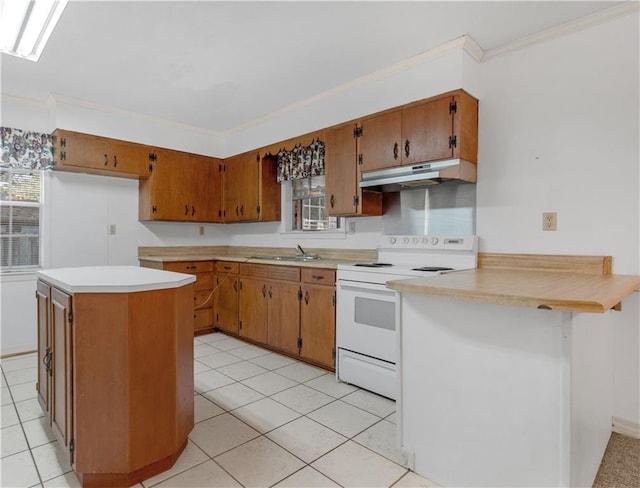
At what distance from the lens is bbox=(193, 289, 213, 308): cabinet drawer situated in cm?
427

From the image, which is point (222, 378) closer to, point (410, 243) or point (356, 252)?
point (356, 252)

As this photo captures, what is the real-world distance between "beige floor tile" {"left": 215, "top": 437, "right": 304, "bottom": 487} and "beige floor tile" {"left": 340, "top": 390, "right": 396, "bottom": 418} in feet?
2.34

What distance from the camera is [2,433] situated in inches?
84.4

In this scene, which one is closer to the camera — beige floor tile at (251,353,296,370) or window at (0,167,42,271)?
beige floor tile at (251,353,296,370)

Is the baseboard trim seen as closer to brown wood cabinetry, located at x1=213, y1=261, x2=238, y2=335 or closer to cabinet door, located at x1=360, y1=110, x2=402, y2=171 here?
cabinet door, located at x1=360, y1=110, x2=402, y2=171

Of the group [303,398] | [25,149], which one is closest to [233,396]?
[303,398]

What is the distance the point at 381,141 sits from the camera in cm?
305

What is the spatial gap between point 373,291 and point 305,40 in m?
1.85

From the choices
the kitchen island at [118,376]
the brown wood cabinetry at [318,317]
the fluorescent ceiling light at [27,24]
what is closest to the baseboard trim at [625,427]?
the brown wood cabinetry at [318,317]

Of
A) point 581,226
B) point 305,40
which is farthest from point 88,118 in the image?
point 581,226

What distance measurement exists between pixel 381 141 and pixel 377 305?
1.33 metres

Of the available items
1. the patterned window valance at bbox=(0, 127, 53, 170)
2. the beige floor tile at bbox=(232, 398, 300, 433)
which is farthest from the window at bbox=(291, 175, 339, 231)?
the patterned window valance at bbox=(0, 127, 53, 170)

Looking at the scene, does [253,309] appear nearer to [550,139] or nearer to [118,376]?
[118,376]

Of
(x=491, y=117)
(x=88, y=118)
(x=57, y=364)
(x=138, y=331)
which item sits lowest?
(x=57, y=364)
